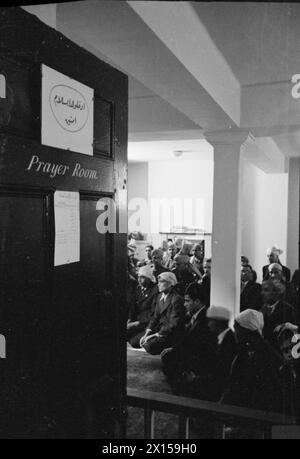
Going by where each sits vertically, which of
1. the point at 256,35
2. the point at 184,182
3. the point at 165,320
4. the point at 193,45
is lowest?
the point at 165,320

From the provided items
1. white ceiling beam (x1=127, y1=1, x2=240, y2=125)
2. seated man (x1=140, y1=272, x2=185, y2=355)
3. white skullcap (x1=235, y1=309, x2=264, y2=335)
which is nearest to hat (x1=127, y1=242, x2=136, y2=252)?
seated man (x1=140, y1=272, x2=185, y2=355)

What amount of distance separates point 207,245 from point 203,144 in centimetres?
185

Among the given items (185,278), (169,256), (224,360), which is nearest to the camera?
(224,360)

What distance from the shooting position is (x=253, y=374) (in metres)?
2.05

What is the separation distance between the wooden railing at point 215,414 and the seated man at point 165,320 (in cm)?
191

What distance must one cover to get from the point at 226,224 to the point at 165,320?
0.90m

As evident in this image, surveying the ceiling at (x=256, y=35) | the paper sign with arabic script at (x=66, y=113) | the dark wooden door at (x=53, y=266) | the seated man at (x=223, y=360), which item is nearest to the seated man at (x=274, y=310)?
the seated man at (x=223, y=360)

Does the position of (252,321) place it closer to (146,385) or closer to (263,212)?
(146,385)

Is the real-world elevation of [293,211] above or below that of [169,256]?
above

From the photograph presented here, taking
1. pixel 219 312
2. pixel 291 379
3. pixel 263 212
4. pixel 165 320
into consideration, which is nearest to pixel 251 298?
pixel 219 312

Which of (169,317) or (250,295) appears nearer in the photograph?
(169,317)

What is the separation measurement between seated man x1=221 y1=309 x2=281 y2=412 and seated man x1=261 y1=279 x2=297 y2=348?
50cm

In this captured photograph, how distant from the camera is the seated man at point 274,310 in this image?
8.80ft
